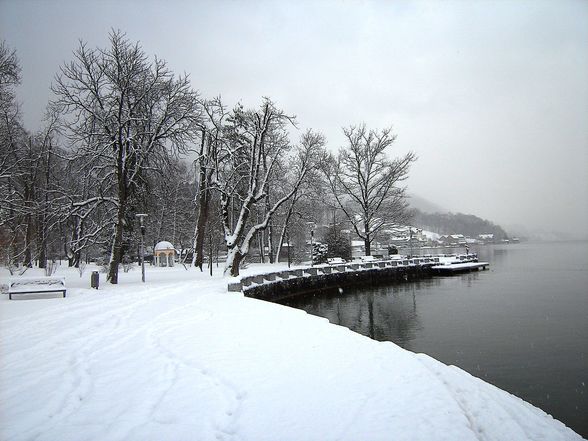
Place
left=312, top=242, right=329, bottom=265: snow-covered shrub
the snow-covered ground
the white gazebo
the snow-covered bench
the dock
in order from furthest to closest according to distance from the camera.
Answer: the dock, left=312, top=242, right=329, bottom=265: snow-covered shrub, the white gazebo, the snow-covered bench, the snow-covered ground

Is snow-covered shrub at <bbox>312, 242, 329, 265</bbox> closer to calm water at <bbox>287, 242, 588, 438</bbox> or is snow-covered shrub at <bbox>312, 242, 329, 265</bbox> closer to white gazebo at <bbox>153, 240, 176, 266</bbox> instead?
calm water at <bbox>287, 242, 588, 438</bbox>

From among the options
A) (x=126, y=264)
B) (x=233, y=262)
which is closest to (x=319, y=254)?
(x=126, y=264)

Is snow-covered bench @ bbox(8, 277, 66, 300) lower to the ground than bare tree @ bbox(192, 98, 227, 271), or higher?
lower

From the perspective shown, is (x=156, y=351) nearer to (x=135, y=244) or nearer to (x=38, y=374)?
(x=38, y=374)

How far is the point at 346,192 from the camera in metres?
43.1

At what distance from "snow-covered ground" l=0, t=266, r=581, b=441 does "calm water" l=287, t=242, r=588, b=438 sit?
13.5 feet

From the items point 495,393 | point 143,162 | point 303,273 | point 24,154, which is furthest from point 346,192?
point 495,393

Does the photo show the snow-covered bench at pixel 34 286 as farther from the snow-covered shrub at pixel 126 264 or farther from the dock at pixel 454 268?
the dock at pixel 454 268

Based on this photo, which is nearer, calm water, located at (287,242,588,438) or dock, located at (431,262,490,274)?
calm water, located at (287,242,588,438)

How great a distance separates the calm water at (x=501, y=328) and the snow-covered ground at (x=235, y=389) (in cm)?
411

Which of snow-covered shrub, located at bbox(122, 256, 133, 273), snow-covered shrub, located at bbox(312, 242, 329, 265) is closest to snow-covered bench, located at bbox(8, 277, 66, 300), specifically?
snow-covered shrub, located at bbox(122, 256, 133, 273)

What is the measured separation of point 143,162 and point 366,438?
19.9 m

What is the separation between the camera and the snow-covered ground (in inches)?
164

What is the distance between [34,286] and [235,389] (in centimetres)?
1238
